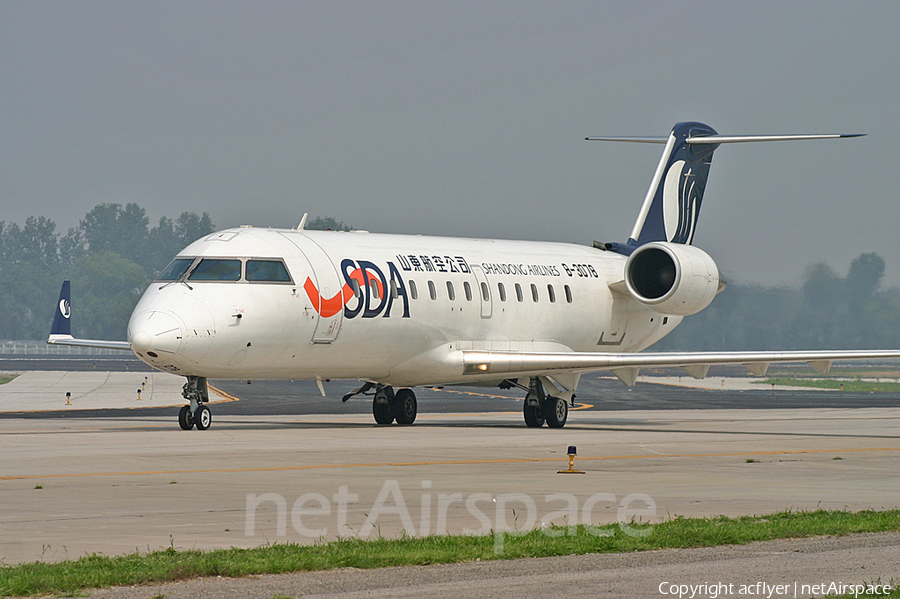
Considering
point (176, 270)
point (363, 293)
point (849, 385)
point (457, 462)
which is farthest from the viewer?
point (849, 385)

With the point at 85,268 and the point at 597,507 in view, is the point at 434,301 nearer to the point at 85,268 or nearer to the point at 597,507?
the point at 597,507

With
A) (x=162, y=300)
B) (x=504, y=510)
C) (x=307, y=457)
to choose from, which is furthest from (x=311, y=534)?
(x=162, y=300)

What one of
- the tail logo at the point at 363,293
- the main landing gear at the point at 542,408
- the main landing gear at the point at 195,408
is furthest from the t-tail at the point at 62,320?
the main landing gear at the point at 195,408

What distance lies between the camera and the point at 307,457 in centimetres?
1994

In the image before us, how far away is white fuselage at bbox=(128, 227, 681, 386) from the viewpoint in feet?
83.1

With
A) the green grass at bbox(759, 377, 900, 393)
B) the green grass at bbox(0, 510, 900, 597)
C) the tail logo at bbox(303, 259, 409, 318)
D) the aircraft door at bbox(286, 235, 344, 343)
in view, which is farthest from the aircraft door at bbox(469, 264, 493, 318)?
the green grass at bbox(759, 377, 900, 393)

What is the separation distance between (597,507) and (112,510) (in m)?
4.99

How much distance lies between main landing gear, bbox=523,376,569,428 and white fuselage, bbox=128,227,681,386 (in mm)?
1097

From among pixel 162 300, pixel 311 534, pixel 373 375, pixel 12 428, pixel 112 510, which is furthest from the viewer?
pixel 373 375

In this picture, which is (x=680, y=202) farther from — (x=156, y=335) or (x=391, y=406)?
(x=156, y=335)

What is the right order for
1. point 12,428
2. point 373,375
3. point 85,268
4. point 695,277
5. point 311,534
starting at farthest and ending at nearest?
point 85,268 < point 695,277 < point 373,375 < point 12,428 < point 311,534

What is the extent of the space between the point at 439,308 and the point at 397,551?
19346 millimetres

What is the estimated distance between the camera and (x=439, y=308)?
29.8 m

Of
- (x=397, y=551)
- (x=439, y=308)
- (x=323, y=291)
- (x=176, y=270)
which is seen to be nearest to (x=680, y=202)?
(x=439, y=308)
